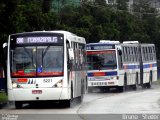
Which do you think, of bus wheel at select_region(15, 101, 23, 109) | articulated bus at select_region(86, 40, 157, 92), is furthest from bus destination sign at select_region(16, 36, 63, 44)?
articulated bus at select_region(86, 40, 157, 92)

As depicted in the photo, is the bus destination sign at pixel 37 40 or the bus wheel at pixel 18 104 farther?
the bus wheel at pixel 18 104

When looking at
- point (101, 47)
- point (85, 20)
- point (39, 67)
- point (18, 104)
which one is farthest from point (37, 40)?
point (85, 20)

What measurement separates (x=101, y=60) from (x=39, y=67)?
47.9 ft

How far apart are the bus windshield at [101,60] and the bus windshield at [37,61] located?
14174 millimetres

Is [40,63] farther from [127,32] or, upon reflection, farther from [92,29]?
[127,32]

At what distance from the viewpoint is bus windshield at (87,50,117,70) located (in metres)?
38.3

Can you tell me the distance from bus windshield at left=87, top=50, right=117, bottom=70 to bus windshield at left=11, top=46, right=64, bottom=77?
1417 cm

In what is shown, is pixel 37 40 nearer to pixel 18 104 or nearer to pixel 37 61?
pixel 37 61

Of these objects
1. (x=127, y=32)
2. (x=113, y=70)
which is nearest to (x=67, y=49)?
(x=113, y=70)

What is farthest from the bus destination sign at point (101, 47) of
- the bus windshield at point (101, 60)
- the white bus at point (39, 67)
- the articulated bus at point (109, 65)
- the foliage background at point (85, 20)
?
the white bus at point (39, 67)

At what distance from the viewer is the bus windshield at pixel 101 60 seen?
1510 inches

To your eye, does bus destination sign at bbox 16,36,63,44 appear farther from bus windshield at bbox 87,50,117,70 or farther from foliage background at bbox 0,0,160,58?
bus windshield at bbox 87,50,117,70

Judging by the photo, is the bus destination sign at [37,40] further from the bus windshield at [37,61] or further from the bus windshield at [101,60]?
the bus windshield at [101,60]

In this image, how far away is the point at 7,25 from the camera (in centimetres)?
2952
